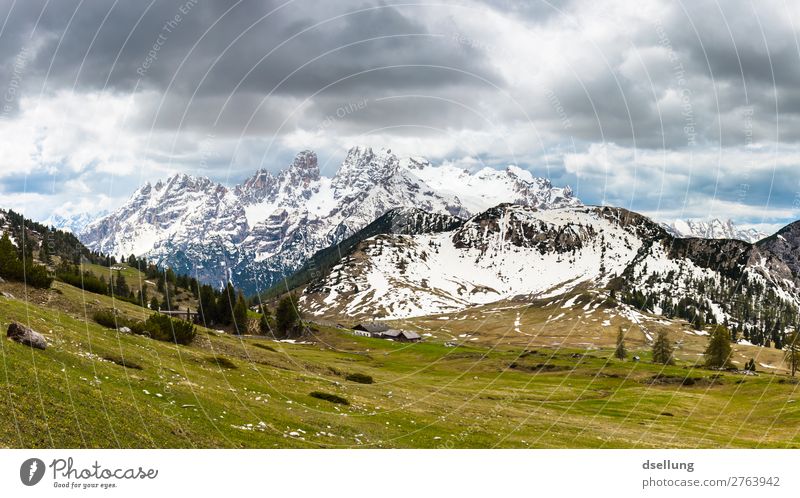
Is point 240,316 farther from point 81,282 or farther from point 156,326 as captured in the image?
point 156,326

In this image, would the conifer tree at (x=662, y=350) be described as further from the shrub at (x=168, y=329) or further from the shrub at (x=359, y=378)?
the shrub at (x=168, y=329)

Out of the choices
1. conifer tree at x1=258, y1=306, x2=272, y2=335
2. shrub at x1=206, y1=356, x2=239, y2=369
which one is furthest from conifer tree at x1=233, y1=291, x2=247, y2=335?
shrub at x1=206, y1=356, x2=239, y2=369

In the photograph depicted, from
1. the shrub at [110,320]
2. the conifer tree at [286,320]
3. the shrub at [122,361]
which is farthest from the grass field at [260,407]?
the conifer tree at [286,320]

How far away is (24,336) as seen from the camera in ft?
125

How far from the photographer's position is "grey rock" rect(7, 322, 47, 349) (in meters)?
37.8

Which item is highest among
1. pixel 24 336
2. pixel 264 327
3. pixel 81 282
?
pixel 24 336

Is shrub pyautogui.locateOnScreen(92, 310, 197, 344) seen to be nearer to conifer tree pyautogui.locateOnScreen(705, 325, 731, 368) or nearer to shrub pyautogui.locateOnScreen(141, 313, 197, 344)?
shrub pyautogui.locateOnScreen(141, 313, 197, 344)

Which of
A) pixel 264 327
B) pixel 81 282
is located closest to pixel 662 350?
pixel 264 327

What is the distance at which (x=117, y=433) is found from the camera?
30641mm

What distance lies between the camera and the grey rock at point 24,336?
3784 centimetres

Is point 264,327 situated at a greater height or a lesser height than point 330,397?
lesser
